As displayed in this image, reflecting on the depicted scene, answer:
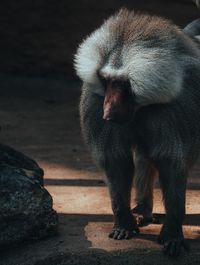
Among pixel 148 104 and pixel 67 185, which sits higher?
pixel 148 104

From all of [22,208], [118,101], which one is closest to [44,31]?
[22,208]

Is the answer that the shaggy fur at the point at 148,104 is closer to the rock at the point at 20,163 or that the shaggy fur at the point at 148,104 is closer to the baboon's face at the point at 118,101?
the baboon's face at the point at 118,101

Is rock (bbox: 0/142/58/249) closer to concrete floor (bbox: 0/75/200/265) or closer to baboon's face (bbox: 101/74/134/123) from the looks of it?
concrete floor (bbox: 0/75/200/265)

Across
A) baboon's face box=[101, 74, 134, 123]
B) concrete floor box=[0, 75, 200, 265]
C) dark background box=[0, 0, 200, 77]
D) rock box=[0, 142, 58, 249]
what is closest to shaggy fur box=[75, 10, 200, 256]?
baboon's face box=[101, 74, 134, 123]

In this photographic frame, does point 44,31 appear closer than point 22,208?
No

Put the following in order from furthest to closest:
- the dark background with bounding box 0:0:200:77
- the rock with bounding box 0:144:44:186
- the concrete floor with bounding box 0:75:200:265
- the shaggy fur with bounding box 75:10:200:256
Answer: the dark background with bounding box 0:0:200:77, the rock with bounding box 0:144:44:186, the concrete floor with bounding box 0:75:200:265, the shaggy fur with bounding box 75:10:200:256

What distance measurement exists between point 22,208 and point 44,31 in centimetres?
522

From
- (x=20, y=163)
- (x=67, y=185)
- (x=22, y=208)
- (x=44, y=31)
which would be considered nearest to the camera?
(x=22, y=208)

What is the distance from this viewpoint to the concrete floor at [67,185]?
4812 mm

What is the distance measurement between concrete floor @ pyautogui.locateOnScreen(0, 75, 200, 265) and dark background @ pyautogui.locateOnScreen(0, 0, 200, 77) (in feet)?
0.53

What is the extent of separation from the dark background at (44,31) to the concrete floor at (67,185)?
16cm

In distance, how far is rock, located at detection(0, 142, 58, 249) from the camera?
4887 millimetres

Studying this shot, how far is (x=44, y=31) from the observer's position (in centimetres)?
984

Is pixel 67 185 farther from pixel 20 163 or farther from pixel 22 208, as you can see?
pixel 22 208
